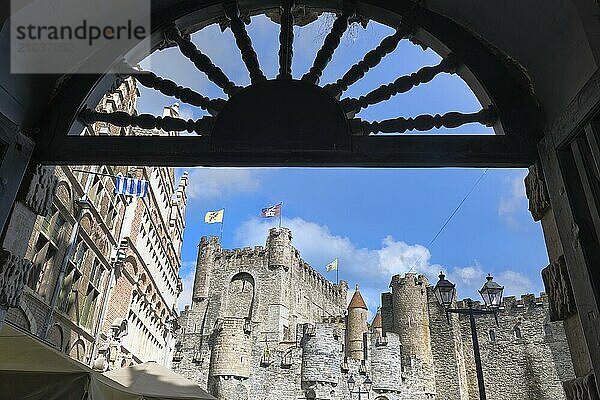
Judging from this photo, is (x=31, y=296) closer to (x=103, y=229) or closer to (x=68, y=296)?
(x=68, y=296)

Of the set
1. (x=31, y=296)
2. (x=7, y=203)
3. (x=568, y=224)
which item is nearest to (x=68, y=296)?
(x=31, y=296)

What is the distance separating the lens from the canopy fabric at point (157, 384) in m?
6.84

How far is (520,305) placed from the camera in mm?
34125

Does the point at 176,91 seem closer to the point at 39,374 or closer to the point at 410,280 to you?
the point at 39,374

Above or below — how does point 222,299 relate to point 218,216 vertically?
below

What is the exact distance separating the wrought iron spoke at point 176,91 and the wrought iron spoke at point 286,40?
1.62 ft

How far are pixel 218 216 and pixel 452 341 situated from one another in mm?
27420

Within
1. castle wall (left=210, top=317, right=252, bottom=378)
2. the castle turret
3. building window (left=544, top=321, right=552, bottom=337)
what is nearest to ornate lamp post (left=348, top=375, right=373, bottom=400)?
castle wall (left=210, top=317, right=252, bottom=378)

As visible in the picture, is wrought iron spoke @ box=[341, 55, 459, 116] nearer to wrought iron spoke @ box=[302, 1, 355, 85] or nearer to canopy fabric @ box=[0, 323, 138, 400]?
wrought iron spoke @ box=[302, 1, 355, 85]

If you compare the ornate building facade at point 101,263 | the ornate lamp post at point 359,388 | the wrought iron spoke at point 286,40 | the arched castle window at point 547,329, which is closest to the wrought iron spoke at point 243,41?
the wrought iron spoke at point 286,40

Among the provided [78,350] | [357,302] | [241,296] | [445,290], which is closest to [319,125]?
[445,290]

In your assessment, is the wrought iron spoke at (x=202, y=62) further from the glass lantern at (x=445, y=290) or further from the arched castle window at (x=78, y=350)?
the arched castle window at (x=78, y=350)

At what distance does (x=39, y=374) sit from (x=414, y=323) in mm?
34125

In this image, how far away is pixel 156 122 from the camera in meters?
3.03
